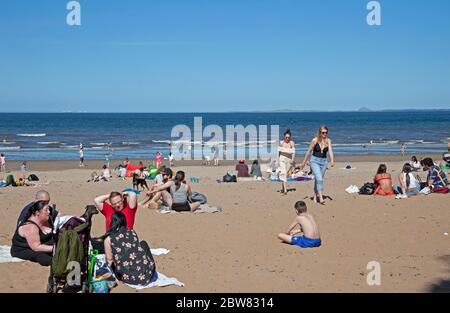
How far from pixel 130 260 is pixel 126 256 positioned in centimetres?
7

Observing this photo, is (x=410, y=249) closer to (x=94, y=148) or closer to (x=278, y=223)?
(x=278, y=223)

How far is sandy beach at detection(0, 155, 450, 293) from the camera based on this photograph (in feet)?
20.3

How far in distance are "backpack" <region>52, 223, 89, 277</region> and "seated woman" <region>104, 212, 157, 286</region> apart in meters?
0.46

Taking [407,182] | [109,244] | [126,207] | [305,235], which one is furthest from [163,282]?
[407,182]

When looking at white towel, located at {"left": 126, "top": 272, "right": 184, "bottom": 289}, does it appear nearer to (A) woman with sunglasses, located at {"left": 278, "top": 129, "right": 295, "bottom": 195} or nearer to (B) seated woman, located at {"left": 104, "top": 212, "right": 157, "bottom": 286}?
(B) seated woman, located at {"left": 104, "top": 212, "right": 157, "bottom": 286}

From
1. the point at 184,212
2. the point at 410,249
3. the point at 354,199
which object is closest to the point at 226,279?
the point at 410,249

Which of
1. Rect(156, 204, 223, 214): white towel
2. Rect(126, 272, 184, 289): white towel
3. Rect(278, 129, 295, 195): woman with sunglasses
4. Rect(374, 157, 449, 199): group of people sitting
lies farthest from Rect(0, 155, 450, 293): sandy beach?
Rect(278, 129, 295, 195): woman with sunglasses

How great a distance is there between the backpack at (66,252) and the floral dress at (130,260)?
0.47 metres

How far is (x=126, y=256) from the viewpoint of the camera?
6.20 metres

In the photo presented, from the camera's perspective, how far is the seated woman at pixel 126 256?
612cm

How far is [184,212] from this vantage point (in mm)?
→ 10703

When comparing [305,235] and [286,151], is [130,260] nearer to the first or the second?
[305,235]
